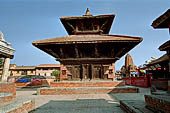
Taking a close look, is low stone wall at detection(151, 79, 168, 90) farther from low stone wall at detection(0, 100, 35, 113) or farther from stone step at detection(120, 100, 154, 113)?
low stone wall at detection(0, 100, 35, 113)

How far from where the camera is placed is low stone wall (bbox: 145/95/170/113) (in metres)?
2.66

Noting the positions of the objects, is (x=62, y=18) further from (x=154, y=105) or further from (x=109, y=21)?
(x=154, y=105)

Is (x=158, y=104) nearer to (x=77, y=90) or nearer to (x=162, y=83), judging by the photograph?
(x=77, y=90)

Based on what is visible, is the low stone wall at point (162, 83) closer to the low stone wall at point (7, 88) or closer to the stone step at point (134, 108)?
the stone step at point (134, 108)

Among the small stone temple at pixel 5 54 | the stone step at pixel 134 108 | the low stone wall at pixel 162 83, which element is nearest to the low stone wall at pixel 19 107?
the stone step at pixel 134 108

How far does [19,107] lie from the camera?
135 inches

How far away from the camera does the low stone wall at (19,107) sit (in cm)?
301

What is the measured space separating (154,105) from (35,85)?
783 inches

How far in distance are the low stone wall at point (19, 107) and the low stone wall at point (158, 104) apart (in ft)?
12.6

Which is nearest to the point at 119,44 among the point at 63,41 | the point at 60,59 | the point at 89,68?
the point at 89,68

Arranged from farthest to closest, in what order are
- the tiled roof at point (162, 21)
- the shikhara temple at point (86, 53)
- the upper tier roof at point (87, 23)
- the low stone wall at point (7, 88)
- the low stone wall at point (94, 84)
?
the upper tier roof at point (87, 23) < the low stone wall at point (94, 84) < the shikhara temple at point (86, 53) < the low stone wall at point (7, 88) < the tiled roof at point (162, 21)

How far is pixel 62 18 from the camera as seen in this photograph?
10430mm

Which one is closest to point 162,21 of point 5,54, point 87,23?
point 87,23

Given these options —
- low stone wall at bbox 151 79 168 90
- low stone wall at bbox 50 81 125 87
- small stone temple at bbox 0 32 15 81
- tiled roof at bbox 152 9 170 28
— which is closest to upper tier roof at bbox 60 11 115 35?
low stone wall at bbox 50 81 125 87
